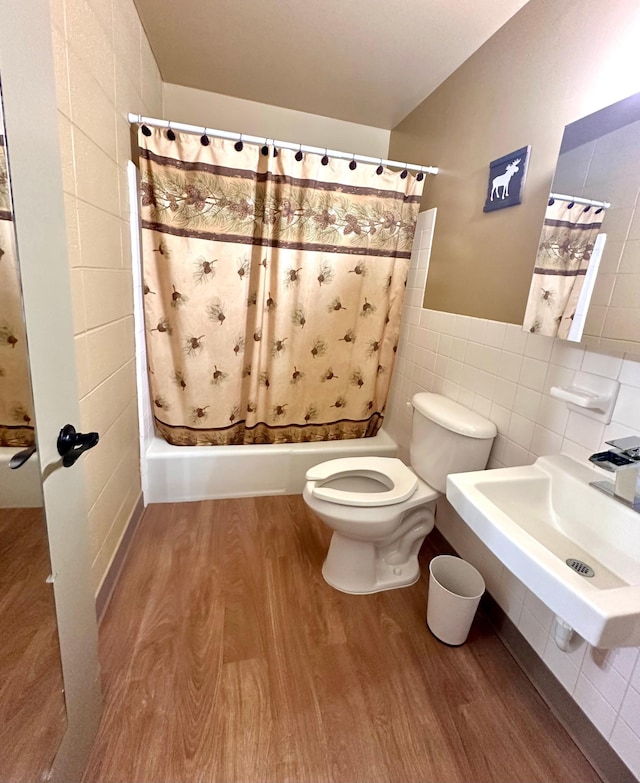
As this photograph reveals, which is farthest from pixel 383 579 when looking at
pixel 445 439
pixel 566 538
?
pixel 566 538

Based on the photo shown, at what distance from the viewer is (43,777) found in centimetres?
76

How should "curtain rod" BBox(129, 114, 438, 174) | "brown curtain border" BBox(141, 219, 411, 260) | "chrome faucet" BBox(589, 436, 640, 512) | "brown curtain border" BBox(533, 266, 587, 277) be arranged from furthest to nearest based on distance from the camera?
"brown curtain border" BBox(141, 219, 411, 260)
"curtain rod" BBox(129, 114, 438, 174)
"brown curtain border" BBox(533, 266, 587, 277)
"chrome faucet" BBox(589, 436, 640, 512)

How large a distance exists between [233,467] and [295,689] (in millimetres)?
1095

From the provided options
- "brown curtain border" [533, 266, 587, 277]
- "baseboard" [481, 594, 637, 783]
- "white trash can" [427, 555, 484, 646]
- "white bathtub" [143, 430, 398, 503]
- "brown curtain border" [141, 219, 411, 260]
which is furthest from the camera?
"white bathtub" [143, 430, 398, 503]

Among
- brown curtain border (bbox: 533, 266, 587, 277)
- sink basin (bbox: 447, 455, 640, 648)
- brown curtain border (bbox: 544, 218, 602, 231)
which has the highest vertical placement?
brown curtain border (bbox: 544, 218, 602, 231)

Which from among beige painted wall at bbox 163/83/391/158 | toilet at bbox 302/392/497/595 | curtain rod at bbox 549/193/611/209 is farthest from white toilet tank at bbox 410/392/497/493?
beige painted wall at bbox 163/83/391/158

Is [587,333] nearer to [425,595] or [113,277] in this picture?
[425,595]

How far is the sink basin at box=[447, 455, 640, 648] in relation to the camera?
2.15ft

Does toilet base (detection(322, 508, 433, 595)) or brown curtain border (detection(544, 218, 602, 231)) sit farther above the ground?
brown curtain border (detection(544, 218, 602, 231))

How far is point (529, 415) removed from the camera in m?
1.27

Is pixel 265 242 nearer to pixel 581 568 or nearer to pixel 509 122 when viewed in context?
pixel 509 122

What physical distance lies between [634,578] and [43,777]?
1366 mm

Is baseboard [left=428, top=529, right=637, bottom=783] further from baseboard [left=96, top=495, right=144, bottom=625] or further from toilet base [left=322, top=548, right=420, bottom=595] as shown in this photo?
baseboard [left=96, top=495, right=144, bottom=625]

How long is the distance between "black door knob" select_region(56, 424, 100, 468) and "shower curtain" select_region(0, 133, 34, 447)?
61 mm
